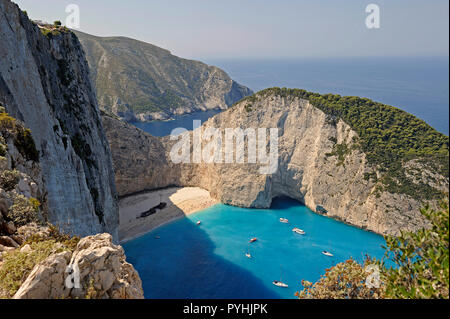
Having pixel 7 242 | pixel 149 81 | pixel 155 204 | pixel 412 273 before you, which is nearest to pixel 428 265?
pixel 412 273

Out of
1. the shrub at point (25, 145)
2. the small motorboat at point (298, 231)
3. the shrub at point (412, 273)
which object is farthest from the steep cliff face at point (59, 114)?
the small motorboat at point (298, 231)

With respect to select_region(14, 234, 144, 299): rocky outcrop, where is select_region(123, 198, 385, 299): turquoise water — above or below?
below

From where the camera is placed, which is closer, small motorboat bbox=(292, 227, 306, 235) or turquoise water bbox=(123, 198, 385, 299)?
turquoise water bbox=(123, 198, 385, 299)

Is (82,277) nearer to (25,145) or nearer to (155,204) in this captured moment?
(25,145)

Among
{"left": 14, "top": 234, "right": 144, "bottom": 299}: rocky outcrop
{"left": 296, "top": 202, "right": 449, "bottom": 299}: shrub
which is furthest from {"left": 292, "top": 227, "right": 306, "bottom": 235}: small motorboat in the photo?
{"left": 14, "top": 234, "right": 144, "bottom": 299}: rocky outcrop

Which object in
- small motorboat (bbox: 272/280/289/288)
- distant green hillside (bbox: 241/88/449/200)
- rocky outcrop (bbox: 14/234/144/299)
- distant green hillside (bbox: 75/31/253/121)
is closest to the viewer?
rocky outcrop (bbox: 14/234/144/299)

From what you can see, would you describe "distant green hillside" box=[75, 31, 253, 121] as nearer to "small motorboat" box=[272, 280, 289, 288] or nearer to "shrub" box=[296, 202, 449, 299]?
"small motorboat" box=[272, 280, 289, 288]
